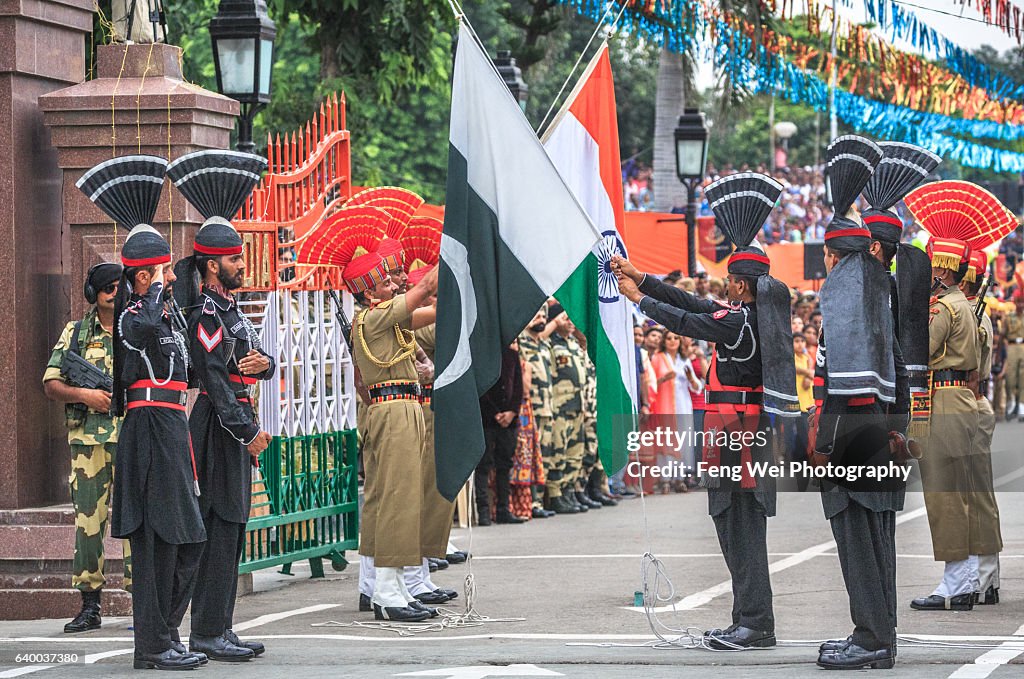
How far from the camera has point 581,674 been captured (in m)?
8.12

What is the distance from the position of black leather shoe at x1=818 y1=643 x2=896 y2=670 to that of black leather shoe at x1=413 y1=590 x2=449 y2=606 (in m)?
3.26

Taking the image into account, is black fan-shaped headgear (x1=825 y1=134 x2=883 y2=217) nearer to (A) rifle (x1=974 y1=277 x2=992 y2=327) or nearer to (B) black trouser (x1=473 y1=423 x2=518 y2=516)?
(A) rifle (x1=974 y1=277 x2=992 y2=327)

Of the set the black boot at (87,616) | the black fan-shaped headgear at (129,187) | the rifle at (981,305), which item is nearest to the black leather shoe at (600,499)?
the rifle at (981,305)

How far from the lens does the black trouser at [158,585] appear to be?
8539 mm

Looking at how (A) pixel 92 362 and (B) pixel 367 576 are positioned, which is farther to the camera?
(B) pixel 367 576

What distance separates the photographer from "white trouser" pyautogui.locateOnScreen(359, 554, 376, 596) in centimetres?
1046

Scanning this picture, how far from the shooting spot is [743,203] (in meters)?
8.93

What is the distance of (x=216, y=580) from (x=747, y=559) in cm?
271

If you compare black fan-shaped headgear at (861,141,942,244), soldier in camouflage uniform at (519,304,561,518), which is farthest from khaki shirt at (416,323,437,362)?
black fan-shaped headgear at (861,141,942,244)

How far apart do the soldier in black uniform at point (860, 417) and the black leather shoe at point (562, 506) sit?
28.0 feet

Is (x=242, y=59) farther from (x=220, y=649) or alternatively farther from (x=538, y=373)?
(x=220, y=649)

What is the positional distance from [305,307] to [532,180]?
3.08 m

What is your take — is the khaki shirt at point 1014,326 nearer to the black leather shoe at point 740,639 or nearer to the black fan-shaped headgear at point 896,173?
the black fan-shaped headgear at point 896,173

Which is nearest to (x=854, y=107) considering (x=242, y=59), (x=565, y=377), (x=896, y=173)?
(x=565, y=377)
